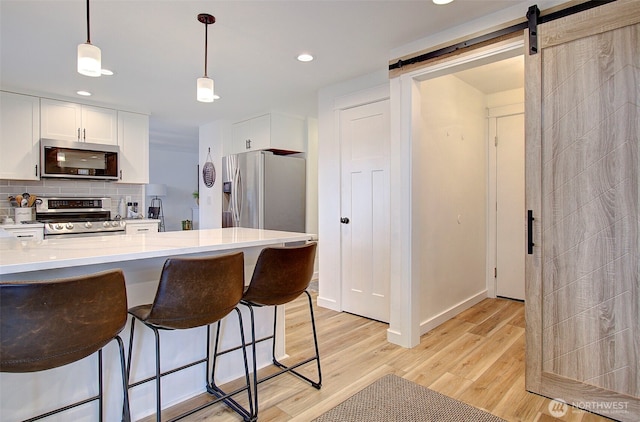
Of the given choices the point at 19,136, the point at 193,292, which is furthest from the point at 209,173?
the point at 193,292

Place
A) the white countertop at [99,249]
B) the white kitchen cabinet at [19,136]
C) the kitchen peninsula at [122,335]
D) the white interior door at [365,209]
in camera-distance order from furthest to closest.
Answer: the white kitchen cabinet at [19,136] → the white interior door at [365,209] → the kitchen peninsula at [122,335] → the white countertop at [99,249]

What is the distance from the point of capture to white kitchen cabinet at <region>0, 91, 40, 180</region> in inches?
143

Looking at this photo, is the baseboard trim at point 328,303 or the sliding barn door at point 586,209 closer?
the sliding barn door at point 586,209

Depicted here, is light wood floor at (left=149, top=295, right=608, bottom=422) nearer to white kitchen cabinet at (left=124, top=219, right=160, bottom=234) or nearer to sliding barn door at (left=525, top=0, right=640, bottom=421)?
sliding barn door at (left=525, top=0, right=640, bottom=421)

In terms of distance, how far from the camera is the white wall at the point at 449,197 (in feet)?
9.97

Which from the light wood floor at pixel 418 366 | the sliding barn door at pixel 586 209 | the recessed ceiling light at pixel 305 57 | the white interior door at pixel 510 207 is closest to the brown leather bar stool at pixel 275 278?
the light wood floor at pixel 418 366

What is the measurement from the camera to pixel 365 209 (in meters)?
3.43

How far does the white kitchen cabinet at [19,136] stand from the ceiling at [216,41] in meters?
0.14

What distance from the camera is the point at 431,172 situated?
3146 millimetres

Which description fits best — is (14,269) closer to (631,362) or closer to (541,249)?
(541,249)

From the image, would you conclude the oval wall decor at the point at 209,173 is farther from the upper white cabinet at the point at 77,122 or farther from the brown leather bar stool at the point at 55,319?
the brown leather bar stool at the point at 55,319

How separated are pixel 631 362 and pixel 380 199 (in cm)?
205

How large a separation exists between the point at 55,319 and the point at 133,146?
389cm

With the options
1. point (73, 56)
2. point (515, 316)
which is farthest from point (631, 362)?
point (73, 56)
